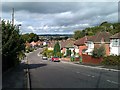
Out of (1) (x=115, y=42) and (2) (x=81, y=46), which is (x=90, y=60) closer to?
(1) (x=115, y=42)

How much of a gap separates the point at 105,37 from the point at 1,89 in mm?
62323

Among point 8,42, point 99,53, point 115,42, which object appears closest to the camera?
point 8,42

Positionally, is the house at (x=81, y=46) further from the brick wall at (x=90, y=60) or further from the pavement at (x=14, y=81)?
the pavement at (x=14, y=81)

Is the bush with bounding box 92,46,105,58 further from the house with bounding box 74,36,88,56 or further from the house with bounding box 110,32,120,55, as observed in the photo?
the house with bounding box 74,36,88,56

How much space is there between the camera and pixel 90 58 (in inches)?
2447

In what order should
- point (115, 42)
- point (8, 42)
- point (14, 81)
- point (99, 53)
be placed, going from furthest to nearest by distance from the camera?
point (115, 42) < point (99, 53) < point (8, 42) < point (14, 81)

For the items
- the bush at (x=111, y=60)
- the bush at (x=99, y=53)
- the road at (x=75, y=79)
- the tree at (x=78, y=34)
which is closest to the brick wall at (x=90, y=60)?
the bush at (x=99, y=53)

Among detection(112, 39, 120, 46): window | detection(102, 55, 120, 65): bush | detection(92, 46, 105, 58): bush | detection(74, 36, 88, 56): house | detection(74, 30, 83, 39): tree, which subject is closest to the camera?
detection(102, 55, 120, 65): bush

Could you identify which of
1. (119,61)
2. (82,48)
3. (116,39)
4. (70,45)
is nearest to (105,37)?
(116,39)

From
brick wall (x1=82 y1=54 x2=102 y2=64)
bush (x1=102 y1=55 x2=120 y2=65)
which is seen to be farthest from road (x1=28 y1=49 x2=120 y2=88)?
brick wall (x1=82 y1=54 x2=102 y2=64)

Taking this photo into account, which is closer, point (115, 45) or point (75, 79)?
point (75, 79)

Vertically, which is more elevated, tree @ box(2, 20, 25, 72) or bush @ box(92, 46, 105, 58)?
tree @ box(2, 20, 25, 72)

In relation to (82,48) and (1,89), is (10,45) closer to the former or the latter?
(1,89)

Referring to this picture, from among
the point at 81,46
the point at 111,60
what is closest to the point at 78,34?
the point at 81,46
